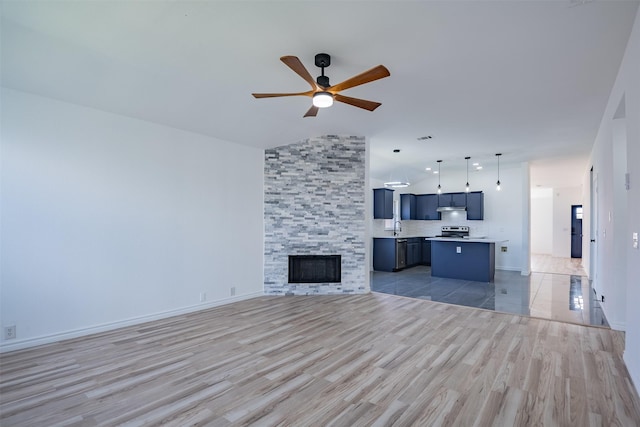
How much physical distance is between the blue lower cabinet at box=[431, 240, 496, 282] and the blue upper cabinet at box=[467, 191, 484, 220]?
1.98 metres

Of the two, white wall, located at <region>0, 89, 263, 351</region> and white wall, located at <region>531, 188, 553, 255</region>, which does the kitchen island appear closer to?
white wall, located at <region>0, 89, 263, 351</region>

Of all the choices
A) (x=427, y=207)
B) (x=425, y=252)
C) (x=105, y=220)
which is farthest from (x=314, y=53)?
(x=425, y=252)

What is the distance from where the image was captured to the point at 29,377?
2.74 meters

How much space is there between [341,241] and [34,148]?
4.56 m

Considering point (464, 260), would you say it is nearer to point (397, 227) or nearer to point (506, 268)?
point (506, 268)

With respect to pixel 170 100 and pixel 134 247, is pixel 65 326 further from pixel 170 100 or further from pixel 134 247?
pixel 170 100

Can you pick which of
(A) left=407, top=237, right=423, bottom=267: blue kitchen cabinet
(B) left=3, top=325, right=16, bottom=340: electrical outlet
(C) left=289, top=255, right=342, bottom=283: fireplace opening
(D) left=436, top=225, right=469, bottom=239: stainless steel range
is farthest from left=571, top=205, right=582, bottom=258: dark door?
(B) left=3, top=325, right=16, bottom=340: electrical outlet

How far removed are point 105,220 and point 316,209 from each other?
3352 millimetres

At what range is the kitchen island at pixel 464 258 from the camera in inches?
280

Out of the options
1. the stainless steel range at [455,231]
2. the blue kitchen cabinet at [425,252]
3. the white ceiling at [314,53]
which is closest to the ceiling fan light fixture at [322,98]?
the white ceiling at [314,53]

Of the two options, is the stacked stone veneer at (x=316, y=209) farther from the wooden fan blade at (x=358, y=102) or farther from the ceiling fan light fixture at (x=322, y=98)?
the ceiling fan light fixture at (x=322, y=98)

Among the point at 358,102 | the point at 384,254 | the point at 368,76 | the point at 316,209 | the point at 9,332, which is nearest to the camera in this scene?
the point at 368,76

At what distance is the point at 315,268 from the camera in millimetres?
5977

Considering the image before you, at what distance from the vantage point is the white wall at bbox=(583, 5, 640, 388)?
2.49m
